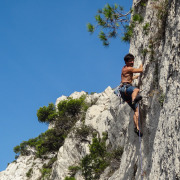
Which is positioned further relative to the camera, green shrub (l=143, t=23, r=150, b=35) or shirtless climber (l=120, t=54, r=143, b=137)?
green shrub (l=143, t=23, r=150, b=35)

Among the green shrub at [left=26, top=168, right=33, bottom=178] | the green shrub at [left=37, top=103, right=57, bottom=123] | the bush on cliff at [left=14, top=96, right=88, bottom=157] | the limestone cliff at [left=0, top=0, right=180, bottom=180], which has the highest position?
the green shrub at [left=37, top=103, right=57, bottom=123]

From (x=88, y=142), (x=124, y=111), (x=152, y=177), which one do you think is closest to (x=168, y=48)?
(x=152, y=177)

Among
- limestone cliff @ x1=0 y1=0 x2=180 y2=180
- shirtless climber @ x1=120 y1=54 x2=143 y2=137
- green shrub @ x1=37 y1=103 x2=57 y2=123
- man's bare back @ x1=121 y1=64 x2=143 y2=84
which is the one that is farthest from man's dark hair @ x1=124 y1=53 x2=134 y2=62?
green shrub @ x1=37 y1=103 x2=57 y2=123

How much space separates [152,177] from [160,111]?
1.59 m

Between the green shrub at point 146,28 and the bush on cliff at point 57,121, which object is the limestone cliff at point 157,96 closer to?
the green shrub at point 146,28

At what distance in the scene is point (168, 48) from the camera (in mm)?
7273

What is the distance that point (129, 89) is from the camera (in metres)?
8.42

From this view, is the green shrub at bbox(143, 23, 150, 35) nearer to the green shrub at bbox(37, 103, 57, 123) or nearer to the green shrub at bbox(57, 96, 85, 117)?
the green shrub at bbox(57, 96, 85, 117)

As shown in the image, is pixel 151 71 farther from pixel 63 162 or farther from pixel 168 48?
pixel 63 162

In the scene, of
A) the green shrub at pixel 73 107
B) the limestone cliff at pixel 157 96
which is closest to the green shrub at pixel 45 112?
the green shrub at pixel 73 107

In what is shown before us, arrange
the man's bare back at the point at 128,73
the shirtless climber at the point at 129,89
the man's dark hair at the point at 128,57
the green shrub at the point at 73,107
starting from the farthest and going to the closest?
1. the green shrub at the point at 73,107
2. the man's dark hair at the point at 128,57
3. the man's bare back at the point at 128,73
4. the shirtless climber at the point at 129,89

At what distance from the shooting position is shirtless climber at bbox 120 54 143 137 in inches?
320

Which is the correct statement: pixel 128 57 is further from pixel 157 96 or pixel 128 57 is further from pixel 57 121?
pixel 57 121

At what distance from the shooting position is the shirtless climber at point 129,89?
8.13 m
